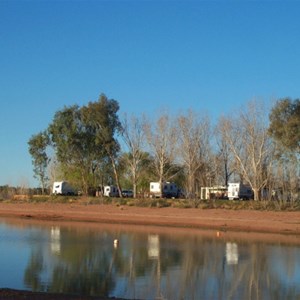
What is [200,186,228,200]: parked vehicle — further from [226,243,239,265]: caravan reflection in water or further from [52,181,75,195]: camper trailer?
[226,243,239,265]: caravan reflection in water

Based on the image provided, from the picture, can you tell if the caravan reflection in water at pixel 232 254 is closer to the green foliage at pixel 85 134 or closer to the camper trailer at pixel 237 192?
the camper trailer at pixel 237 192

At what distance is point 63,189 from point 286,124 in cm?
3894

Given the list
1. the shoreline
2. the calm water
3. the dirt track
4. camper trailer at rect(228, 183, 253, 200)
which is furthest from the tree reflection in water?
camper trailer at rect(228, 183, 253, 200)

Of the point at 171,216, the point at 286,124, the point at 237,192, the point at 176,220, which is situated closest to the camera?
the point at 176,220

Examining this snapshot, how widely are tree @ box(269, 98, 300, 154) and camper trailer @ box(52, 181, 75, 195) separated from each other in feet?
119

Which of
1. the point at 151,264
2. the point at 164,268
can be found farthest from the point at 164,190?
the point at 164,268

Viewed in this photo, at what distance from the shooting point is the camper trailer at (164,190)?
3022 inches

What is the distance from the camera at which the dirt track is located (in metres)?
49.7

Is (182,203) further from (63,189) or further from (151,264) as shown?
(151,264)

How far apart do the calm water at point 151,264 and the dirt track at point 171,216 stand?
22.6 ft

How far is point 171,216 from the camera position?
55906mm

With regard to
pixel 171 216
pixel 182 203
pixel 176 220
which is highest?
pixel 182 203

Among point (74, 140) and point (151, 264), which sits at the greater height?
point (74, 140)

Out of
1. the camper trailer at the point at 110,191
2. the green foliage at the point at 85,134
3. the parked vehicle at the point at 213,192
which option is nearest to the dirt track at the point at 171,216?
the green foliage at the point at 85,134
